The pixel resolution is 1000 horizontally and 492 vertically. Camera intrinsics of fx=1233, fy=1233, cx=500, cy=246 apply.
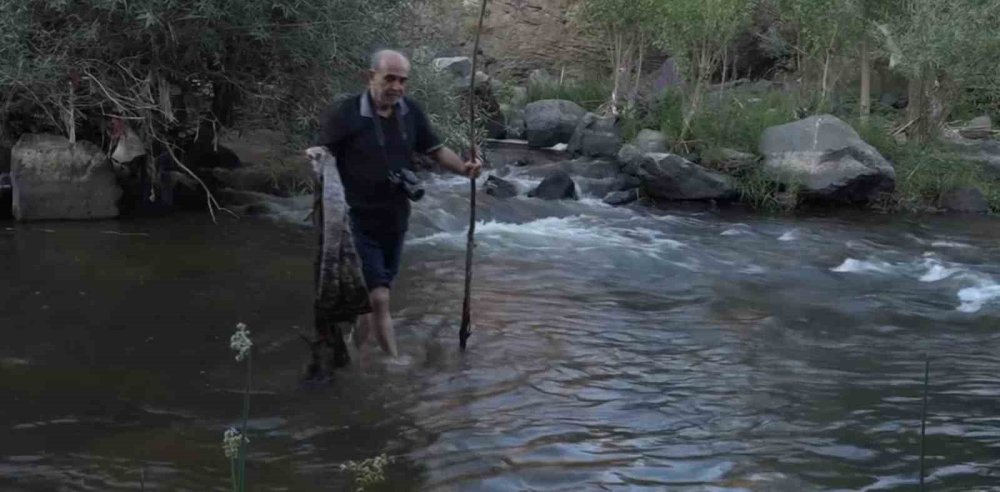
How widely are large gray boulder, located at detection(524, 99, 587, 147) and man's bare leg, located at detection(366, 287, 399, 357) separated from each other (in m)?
12.9

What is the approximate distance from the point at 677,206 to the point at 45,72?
25.9 ft

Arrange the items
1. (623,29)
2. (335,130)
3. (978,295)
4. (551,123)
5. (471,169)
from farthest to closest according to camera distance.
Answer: (623,29)
(551,123)
(978,295)
(471,169)
(335,130)

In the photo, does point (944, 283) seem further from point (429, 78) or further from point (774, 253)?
point (429, 78)

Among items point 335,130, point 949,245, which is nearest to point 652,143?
point 949,245

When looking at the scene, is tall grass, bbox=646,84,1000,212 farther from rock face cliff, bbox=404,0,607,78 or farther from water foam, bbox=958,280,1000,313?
rock face cliff, bbox=404,0,607,78

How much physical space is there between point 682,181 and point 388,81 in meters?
10.1

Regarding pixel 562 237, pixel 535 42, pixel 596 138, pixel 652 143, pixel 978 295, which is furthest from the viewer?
pixel 535 42

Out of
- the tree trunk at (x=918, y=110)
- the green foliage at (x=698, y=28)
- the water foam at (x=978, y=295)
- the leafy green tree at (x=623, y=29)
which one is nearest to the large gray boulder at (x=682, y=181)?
the green foliage at (x=698, y=28)

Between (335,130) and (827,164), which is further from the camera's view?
(827,164)

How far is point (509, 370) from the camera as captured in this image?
6.63 metres

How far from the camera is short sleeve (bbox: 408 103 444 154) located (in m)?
6.08

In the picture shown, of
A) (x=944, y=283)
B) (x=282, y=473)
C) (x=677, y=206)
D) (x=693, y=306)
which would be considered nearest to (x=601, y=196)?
(x=677, y=206)

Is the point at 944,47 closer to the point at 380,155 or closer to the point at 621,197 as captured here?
the point at 621,197

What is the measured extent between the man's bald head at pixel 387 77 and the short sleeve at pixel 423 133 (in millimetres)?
226
